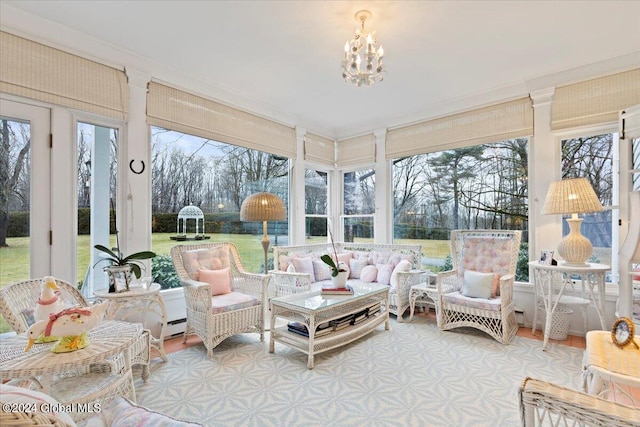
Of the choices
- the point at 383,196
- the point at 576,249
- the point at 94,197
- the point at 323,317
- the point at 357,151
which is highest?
the point at 357,151

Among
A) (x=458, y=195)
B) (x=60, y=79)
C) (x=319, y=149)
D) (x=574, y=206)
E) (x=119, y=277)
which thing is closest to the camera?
(x=119, y=277)

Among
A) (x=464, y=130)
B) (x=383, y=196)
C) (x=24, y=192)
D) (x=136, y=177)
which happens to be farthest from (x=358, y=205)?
(x=24, y=192)

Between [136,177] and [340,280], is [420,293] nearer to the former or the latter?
[340,280]

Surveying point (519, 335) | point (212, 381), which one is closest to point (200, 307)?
point (212, 381)

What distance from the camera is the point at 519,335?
3.38 meters

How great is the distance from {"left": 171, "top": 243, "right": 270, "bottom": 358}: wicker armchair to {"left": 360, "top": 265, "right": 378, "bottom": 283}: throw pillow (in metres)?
1.49

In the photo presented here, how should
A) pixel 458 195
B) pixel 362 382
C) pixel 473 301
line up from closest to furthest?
1. pixel 362 382
2. pixel 473 301
3. pixel 458 195

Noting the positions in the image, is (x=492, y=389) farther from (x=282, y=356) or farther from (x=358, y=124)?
(x=358, y=124)

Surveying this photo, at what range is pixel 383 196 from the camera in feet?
16.7

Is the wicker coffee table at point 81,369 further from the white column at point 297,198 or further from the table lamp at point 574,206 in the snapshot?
the table lamp at point 574,206

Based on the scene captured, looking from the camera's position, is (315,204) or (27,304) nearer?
(27,304)

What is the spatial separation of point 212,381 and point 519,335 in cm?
310

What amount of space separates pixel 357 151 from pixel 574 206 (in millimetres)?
3145

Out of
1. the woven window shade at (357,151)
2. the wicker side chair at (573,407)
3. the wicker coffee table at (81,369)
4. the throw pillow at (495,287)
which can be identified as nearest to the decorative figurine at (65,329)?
the wicker coffee table at (81,369)
